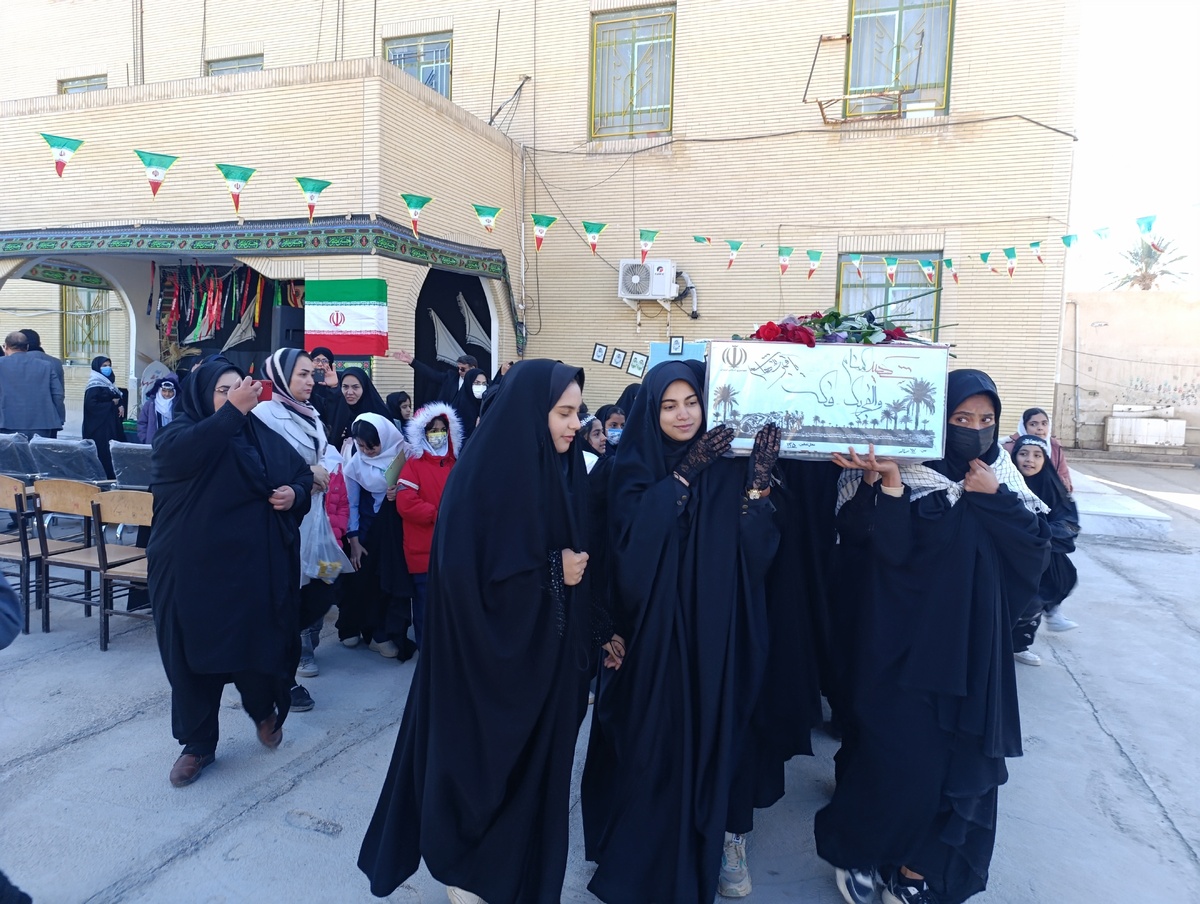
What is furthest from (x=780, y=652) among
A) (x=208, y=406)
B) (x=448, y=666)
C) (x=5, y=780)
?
(x=5, y=780)

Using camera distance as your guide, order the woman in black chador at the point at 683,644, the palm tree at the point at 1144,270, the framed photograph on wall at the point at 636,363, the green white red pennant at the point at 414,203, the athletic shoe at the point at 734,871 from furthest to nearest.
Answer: the palm tree at the point at 1144,270, the framed photograph on wall at the point at 636,363, the green white red pennant at the point at 414,203, the athletic shoe at the point at 734,871, the woman in black chador at the point at 683,644

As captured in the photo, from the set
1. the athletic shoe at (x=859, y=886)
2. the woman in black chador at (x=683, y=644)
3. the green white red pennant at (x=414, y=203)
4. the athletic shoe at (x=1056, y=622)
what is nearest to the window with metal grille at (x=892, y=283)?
the athletic shoe at (x=1056, y=622)

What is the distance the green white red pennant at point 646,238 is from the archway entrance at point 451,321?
2.17 m

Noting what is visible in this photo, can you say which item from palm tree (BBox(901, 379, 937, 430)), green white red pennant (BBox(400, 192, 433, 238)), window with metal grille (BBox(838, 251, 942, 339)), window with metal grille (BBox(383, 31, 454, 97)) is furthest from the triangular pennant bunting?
palm tree (BBox(901, 379, 937, 430))

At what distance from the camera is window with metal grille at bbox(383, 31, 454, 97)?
11.6 metres

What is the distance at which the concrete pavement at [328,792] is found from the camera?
276 cm

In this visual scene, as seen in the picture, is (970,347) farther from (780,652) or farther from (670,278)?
(780,652)

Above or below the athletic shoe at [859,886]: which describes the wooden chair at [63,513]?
above

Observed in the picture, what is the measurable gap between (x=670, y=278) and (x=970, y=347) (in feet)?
12.5

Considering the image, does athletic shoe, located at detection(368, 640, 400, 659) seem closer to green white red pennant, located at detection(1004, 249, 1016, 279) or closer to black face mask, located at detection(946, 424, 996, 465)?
black face mask, located at detection(946, 424, 996, 465)

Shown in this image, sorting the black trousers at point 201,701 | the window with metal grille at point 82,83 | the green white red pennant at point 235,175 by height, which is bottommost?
the black trousers at point 201,701

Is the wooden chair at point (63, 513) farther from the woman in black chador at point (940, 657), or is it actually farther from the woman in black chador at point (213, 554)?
the woman in black chador at point (940, 657)

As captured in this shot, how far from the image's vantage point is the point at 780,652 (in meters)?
2.80

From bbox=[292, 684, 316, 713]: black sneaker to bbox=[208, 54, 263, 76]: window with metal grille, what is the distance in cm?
1157
